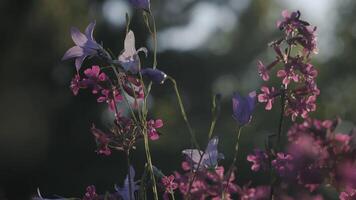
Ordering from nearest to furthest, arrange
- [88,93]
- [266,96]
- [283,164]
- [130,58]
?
[283,164] → [130,58] → [266,96] → [88,93]

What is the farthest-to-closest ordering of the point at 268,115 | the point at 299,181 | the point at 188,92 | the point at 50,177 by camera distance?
the point at 268,115
the point at 188,92
the point at 50,177
the point at 299,181

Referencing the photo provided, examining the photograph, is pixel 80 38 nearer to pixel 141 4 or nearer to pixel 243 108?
pixel 141 4

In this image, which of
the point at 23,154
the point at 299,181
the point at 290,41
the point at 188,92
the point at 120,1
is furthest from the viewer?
the point at 188,92

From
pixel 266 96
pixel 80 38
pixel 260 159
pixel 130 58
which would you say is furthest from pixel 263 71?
pixel 80 38

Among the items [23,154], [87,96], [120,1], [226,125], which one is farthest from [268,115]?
[23,154]

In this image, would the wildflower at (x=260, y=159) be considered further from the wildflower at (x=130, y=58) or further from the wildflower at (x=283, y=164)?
the wildflower at (x=130, y=58)

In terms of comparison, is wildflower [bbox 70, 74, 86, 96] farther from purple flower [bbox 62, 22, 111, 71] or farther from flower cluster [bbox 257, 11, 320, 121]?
flower cluster [bbox 257, 11, 320, 121]

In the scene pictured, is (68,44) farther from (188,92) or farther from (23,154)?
(188,92)

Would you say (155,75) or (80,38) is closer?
(155,75)
